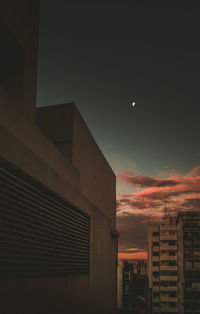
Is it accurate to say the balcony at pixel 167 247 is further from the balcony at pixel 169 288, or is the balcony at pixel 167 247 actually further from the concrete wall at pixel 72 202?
the concrete wall at pixel 72 202

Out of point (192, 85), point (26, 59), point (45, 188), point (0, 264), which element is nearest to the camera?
point (0, 264)

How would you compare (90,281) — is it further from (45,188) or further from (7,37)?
(7,37)

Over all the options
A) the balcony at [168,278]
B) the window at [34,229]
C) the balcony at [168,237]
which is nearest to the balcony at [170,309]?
the balcony at [168,278]

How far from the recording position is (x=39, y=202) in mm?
4672

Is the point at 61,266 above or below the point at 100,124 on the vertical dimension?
below

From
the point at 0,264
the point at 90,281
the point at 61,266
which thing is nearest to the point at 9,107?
the point at 0,264

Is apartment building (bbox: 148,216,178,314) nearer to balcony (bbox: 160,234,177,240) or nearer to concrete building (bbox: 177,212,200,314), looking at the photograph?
balcony (bbox: 160,234,177,240)

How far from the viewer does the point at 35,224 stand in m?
4.54

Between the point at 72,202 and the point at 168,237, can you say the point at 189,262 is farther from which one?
the point at 72,202

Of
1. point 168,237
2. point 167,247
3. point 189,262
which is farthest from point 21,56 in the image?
point 168,237

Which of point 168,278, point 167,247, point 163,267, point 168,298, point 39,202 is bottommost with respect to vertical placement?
point 168,298

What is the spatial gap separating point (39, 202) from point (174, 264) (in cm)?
7738

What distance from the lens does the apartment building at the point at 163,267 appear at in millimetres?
71250

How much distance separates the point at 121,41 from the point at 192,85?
4580 millimetres
